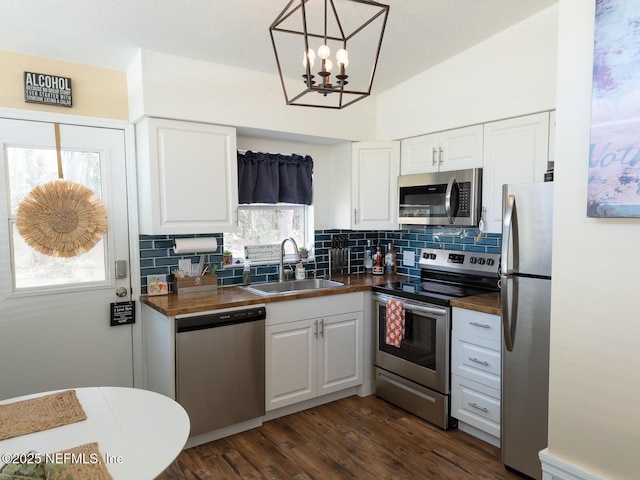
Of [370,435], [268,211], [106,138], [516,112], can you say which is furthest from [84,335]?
[516,112]

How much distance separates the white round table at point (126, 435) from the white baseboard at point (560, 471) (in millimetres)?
1387

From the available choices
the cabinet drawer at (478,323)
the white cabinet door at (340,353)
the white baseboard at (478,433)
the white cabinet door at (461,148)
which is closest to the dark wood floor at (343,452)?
the white baseboard at (478,433)

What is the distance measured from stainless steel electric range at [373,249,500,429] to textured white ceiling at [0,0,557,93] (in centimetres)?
158

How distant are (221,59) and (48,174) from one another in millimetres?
1314

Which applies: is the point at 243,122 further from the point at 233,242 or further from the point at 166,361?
the point at 166,361

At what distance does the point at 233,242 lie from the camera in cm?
346

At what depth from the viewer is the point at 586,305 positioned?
5.08 ft

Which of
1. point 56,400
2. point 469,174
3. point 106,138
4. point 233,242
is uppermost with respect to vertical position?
point 106,138

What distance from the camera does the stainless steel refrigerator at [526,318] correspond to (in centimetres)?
222

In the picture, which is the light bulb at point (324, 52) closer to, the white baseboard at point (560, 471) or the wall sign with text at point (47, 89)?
the white baseboard at point (560, 471)

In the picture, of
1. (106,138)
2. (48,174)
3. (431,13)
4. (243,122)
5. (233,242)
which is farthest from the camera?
(233,242)

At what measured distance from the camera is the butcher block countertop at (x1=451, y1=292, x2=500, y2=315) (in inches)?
102

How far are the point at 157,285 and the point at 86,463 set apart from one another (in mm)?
1903

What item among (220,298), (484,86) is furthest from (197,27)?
(484,86)
